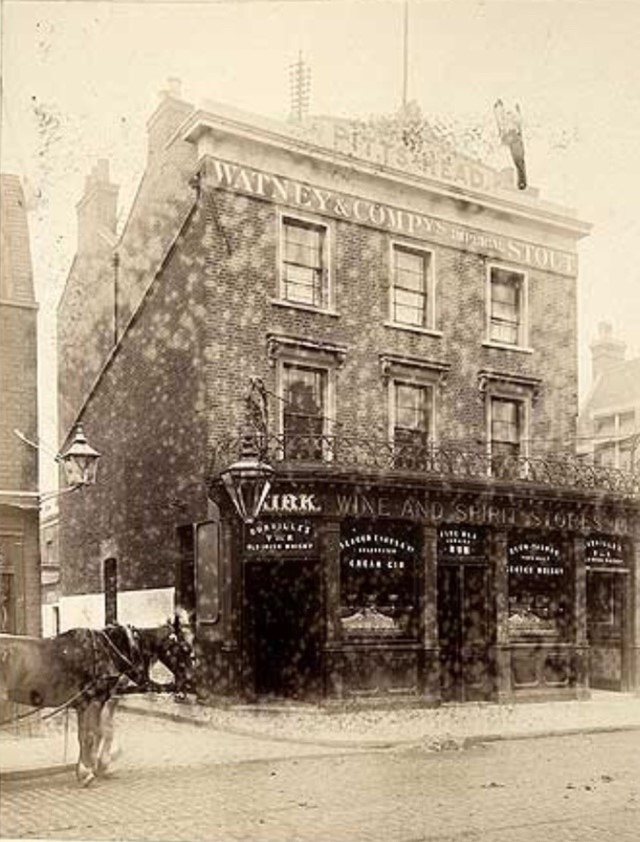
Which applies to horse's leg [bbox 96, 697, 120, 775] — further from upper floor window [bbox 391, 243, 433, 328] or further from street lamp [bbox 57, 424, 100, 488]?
upper floor window [bbox 391, 243, 433, 328]

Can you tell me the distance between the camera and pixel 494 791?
12.5 feet

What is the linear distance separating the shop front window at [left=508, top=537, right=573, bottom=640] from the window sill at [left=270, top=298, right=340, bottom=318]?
1404 millimetres

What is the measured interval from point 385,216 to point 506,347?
2.00 feet

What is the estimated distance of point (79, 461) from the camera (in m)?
3.04

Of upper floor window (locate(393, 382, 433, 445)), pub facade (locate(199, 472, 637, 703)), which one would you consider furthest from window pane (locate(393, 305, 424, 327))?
pub facade (locate(199, 472, 637, 703))

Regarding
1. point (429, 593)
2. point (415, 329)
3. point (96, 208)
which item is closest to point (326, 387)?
point (415, 329)

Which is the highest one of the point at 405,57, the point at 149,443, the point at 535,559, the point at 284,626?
the point at 405,57

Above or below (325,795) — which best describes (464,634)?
above

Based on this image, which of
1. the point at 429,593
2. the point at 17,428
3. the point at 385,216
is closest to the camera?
the point at 17,428

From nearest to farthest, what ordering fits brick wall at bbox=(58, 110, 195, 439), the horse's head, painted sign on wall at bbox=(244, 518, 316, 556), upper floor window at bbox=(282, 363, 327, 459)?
1. brick wall at bbox=(58, 110, 195, 439)
2. the horse's head
3. upper floor window at bbox=(282, 363, 327, 459)
4. painted sign on wall at bbox=(244, 518, 316, 556)

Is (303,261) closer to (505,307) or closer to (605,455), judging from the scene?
(505,307)

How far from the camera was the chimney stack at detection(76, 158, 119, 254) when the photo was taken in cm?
316

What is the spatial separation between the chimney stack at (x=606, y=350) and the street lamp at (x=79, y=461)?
1705 mm

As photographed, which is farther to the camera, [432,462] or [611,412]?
[432,462]
